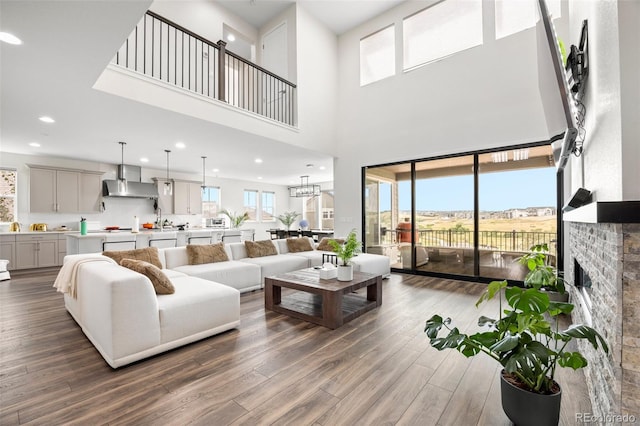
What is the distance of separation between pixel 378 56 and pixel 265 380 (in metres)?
6.83

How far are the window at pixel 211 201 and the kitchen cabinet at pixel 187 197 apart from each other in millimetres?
486

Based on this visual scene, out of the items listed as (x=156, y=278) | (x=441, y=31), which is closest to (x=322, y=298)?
(x=156, y=278)

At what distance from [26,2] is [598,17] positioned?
373cm

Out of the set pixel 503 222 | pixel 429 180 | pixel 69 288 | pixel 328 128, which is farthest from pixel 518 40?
pixel 69 288

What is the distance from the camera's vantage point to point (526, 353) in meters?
1.49

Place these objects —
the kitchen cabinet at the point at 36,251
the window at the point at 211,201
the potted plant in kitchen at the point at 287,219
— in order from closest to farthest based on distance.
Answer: the kitchen cabinet at the point at 36,251
the window at the point at 211,201
the potted plant in kitchen at the point at 287,219

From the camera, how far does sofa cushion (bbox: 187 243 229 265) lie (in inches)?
178

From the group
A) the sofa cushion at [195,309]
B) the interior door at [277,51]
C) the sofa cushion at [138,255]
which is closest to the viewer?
the sofa cushion at [195,309]

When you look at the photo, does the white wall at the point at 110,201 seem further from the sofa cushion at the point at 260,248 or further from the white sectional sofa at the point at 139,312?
the white sectional sofa at the point at 139,312

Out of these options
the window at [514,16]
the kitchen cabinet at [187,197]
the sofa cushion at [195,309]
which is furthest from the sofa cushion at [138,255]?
the window at [514,16]

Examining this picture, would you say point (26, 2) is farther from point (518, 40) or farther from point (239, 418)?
point (518, 40)

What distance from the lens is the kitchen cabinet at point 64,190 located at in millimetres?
6652

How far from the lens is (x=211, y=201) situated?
34.1 ft

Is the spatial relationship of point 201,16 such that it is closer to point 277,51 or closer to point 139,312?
point 277,51
